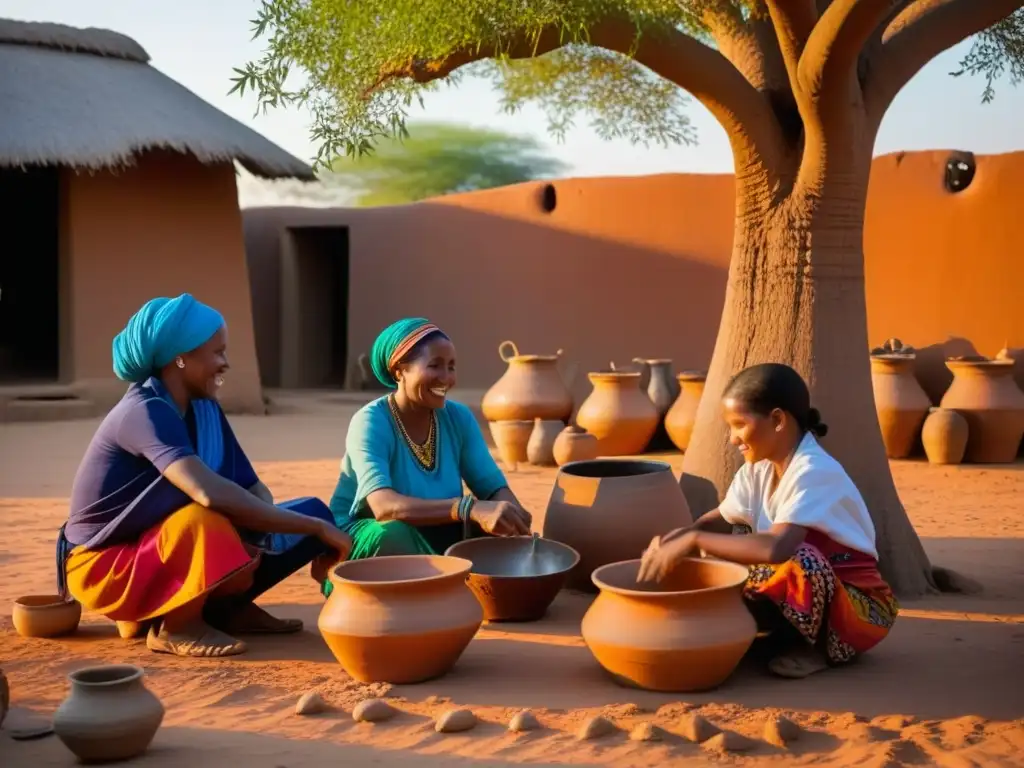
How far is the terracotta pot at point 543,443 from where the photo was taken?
8.04 meters

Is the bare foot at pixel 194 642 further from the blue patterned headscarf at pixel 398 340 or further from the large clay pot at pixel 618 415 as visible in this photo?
the large clay pot at pixel 618 415

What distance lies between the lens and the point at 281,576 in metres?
3.85

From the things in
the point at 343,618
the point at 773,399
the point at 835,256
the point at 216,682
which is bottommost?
the point at 216,682

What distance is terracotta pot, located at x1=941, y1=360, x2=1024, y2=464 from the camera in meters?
7.95

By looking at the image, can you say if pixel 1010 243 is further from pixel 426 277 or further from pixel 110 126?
pixel 110 126

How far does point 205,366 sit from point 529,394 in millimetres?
5104

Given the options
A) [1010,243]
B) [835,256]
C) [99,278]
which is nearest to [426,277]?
[99,278]

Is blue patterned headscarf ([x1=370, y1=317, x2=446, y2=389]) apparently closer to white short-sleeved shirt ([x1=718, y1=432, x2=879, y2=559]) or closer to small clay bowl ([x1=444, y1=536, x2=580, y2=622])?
small clay bowl ([x1=444, y1=536, x2=580, y2=622])

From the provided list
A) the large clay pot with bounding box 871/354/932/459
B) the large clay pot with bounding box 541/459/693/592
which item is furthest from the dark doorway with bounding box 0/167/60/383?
the large clay pot with bounding box 541/459/693/592

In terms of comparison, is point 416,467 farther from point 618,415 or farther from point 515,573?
point 618,415

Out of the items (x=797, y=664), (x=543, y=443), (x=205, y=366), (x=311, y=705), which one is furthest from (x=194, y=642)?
(x=543, y=443)

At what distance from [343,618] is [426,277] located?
10587 millimetres

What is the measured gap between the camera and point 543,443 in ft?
26.4

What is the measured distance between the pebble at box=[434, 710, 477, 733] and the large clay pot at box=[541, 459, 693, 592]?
51.9 inches
